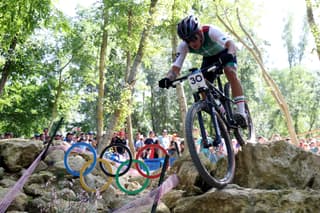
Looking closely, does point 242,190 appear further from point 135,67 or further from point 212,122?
point 135,67

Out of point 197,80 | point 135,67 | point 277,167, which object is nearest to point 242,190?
point 277,167

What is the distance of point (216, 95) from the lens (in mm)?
4578

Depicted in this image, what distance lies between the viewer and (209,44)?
4543 mm

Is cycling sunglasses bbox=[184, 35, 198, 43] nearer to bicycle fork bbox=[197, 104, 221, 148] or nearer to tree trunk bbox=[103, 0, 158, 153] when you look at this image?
bicycle fork bbox=[197, 104, 221, 148]

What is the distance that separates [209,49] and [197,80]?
0.66 m

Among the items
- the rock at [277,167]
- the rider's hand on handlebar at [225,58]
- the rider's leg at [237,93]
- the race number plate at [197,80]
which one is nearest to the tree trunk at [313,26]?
the rock at [277,167]

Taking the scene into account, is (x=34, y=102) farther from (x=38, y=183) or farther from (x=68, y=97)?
(x=38, y=183)

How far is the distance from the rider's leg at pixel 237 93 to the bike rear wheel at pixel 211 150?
317 mm

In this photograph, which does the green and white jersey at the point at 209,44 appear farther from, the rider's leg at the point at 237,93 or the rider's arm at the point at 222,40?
the rider's leg at the point at 237,93

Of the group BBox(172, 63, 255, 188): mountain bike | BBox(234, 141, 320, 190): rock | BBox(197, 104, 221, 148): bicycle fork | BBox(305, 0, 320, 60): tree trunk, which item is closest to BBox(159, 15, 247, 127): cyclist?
BBox(172, 63, 255, 188): mountain bike

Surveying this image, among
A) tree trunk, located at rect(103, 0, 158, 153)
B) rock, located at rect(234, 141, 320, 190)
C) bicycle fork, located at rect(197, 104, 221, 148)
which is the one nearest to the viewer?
bicycle fork, located at rect(197, 104, 221, 148)

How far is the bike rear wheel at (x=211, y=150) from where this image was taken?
12.6 ft

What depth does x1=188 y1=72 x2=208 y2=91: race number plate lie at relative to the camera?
4148mm

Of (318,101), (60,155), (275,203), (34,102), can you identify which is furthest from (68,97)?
(318,101)
